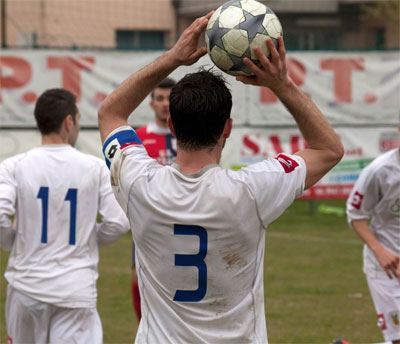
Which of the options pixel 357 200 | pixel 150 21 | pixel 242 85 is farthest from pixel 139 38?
pixel 357 200

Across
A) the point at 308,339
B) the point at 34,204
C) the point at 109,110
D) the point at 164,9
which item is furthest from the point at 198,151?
the point at 164,9

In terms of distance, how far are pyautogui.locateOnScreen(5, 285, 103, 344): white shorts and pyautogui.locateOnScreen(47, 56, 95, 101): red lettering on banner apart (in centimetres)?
1115

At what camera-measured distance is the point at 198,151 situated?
325 cm

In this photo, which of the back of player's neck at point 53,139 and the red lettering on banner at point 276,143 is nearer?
the back of player's neck at point 53,139

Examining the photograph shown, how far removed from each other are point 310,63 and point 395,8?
9788 millimetres

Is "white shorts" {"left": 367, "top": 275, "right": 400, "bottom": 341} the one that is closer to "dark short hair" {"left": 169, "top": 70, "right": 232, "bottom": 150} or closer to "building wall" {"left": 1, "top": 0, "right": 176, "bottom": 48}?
"dark short hair" {"left": 169, "top": 70, "right": 232, "bottom": 150}

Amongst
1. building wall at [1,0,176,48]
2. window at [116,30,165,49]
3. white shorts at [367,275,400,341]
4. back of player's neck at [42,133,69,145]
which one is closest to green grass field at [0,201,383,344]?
white shorts at [367,275,400,341]

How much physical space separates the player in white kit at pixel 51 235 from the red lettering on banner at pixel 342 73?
11.9m

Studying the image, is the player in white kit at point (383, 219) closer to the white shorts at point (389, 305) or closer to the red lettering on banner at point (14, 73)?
the white shorts at point (389, 305)

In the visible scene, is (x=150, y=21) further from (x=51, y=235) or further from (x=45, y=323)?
(x=45, y=323)

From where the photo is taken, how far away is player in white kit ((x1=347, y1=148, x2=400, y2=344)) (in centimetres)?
622

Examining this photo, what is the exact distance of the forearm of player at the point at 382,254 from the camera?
5895mm

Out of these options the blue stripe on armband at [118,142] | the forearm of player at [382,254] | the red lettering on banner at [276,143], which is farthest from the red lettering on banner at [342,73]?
the blue stripe on armband at [118,142]

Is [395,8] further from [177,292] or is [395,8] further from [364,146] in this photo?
[177,292]
